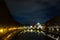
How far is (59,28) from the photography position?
57906mm

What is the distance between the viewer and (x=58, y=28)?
57719 millimetres

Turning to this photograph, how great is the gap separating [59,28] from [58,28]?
41 centimetres
